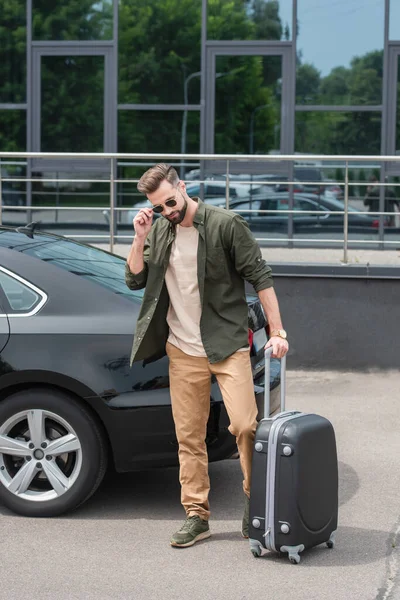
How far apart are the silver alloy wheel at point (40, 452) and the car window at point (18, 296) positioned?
0.56 metres

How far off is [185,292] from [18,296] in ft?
3.47

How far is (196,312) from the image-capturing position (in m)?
5.21

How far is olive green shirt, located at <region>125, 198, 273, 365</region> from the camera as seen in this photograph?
5098 mm

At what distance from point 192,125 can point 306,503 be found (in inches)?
353

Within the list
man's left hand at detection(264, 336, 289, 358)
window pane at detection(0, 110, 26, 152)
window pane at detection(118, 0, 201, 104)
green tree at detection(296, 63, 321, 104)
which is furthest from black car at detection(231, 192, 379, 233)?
man's left hand at detection(264, 336, 289, 358)

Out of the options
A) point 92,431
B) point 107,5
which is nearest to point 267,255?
point 107,5

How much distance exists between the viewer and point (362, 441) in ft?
24.5

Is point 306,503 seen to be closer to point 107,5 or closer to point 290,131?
point 290,131

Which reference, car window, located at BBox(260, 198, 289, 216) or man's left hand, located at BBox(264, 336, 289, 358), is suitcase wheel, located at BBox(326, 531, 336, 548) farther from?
car window, located at BBox(260, 198, 289, 216)

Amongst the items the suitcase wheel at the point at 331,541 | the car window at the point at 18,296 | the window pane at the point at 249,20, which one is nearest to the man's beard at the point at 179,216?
the car window at the point at 18,296

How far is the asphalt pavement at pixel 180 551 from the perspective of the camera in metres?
4.68

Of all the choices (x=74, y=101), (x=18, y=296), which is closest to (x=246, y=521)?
(x=18, y=296)

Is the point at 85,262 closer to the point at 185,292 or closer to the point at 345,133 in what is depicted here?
the point at 185,292

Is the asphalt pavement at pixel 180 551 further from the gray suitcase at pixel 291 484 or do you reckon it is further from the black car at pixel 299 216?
the black car at pixel 299 216
